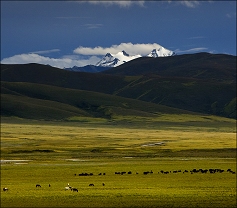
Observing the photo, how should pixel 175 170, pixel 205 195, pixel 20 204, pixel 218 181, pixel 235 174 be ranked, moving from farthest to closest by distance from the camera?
pixel 175 170
pixel 235 174
pixel 218 181
pixel 205 195
pixel 20 204

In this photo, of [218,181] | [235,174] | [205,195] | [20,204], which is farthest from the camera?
[235,174]

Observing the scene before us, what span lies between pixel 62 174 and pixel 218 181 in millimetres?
17756

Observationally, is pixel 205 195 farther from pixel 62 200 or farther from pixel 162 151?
pixel 162 151

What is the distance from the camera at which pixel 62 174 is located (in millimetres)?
54844

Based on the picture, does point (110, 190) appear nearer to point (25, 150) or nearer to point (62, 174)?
point (62, 174)

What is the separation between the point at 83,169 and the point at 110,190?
→ 20.4 meters

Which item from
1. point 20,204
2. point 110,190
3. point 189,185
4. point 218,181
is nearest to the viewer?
point 20,204

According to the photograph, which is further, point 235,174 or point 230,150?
point 230,150

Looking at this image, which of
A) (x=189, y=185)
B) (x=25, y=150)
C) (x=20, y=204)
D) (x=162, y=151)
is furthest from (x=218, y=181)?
(x=25, y=150)

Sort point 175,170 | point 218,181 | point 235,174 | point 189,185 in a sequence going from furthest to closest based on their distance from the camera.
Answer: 1. point 175,170
2. point 235,174
3. point 218,181
4. point 189,185

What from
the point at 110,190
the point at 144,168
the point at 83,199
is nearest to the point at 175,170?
the point at 144,168

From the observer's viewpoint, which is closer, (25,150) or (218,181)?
(218,181)

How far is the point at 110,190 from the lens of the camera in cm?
Result: 4081

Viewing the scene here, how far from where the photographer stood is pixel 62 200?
1395 inches
